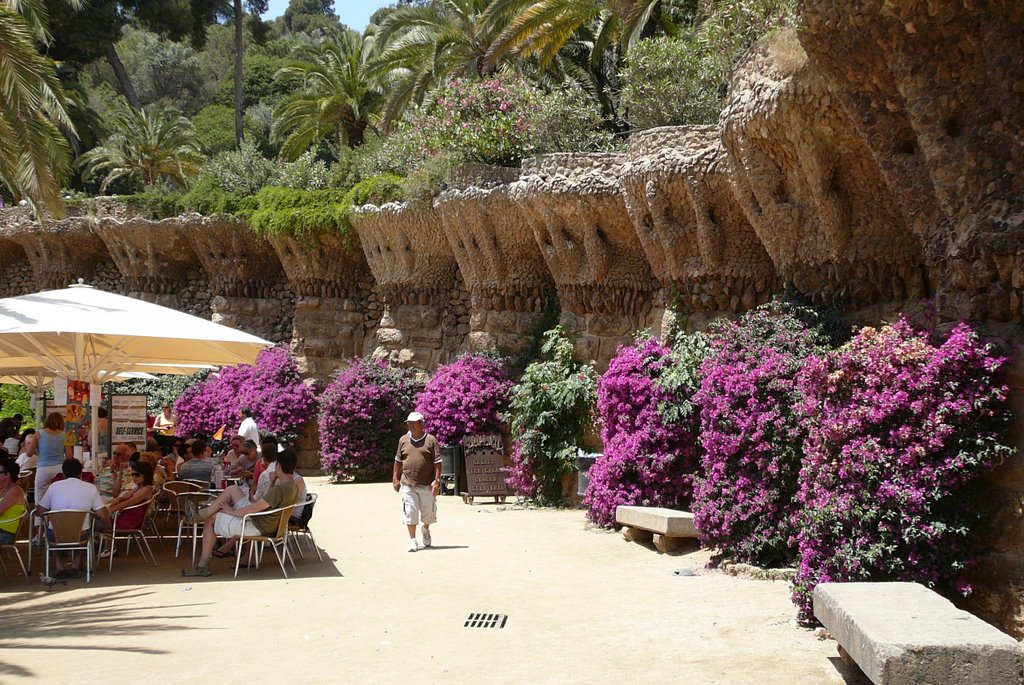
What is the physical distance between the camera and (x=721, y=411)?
10.0m

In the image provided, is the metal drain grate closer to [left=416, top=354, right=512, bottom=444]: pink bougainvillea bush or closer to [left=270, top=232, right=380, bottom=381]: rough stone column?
[left=416, top=354, right=512, bottom=444]: pink bougainvillea bush

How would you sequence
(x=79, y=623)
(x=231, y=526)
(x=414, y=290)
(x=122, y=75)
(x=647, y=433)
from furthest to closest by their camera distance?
1. (x=122, y=75)
2. (x=414, y=290)
3. (x=647, y=433)
4. (x=231, y=526)
5. (x=79, y=623)

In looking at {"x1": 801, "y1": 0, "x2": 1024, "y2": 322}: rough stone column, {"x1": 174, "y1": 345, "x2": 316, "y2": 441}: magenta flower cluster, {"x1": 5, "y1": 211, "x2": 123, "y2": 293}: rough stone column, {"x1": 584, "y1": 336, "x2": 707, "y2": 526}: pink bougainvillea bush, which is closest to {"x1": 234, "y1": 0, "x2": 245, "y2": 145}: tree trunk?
{"x1": 5, "y1": 211, "x2": 123, "y2": 293}: rough stone column

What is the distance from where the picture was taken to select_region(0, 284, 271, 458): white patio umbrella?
9.79 metres

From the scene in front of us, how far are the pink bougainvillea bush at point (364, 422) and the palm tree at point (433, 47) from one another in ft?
19.8

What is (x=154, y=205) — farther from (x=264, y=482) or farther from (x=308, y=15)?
(x=308, y=15)

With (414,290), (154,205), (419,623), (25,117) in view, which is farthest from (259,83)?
(419,623)

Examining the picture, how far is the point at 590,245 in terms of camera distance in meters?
15.7

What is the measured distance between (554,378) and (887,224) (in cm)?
679

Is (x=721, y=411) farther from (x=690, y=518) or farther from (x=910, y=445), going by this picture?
(x=910, y=445)

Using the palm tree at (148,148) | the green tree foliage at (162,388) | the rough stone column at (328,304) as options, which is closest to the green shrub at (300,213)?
the rough stone column at (328,304)

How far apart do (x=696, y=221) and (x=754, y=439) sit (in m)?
4.13

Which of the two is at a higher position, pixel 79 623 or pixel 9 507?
pixel 9 507

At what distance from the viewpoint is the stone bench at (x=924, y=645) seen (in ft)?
16.5
